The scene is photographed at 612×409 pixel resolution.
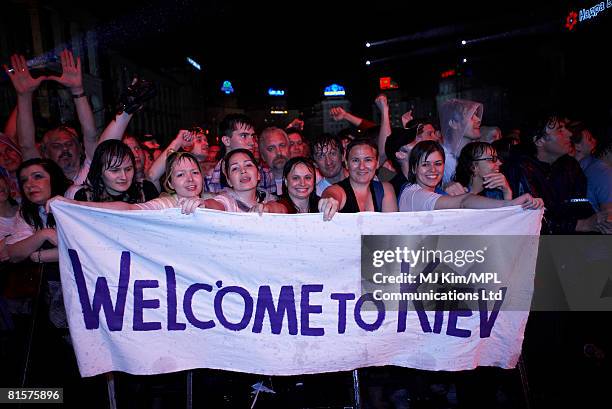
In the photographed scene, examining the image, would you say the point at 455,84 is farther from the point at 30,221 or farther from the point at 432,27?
the point at 30,221

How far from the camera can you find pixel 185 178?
2938 millimetres

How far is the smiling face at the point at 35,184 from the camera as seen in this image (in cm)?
311

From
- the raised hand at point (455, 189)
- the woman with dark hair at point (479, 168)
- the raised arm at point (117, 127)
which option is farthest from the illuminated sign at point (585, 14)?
the raised arm at point (117, 127)

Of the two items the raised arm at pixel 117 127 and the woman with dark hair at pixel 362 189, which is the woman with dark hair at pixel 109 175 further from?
the woman with dark hair at pixel 362 189

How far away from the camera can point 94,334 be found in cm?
257

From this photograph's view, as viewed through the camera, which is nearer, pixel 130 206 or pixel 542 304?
pixel 130 206

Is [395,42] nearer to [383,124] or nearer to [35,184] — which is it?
[383,124]

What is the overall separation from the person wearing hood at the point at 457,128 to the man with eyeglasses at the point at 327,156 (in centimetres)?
100

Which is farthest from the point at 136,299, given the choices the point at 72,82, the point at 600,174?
the point at 600,174

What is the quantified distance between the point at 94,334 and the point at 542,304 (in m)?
3.05

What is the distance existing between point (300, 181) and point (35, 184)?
183cm

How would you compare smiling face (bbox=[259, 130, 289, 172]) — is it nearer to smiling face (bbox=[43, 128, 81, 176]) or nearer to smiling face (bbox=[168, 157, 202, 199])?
smiling face (bbox=[168, 157, 202, 199])

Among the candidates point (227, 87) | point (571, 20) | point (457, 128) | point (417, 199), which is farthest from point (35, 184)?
point (227, 87)

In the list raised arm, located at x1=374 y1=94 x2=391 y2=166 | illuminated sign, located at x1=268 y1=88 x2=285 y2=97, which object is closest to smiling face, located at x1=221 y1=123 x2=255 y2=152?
raised arm, located at x1=374 y1=94 x2=391 y2=166
